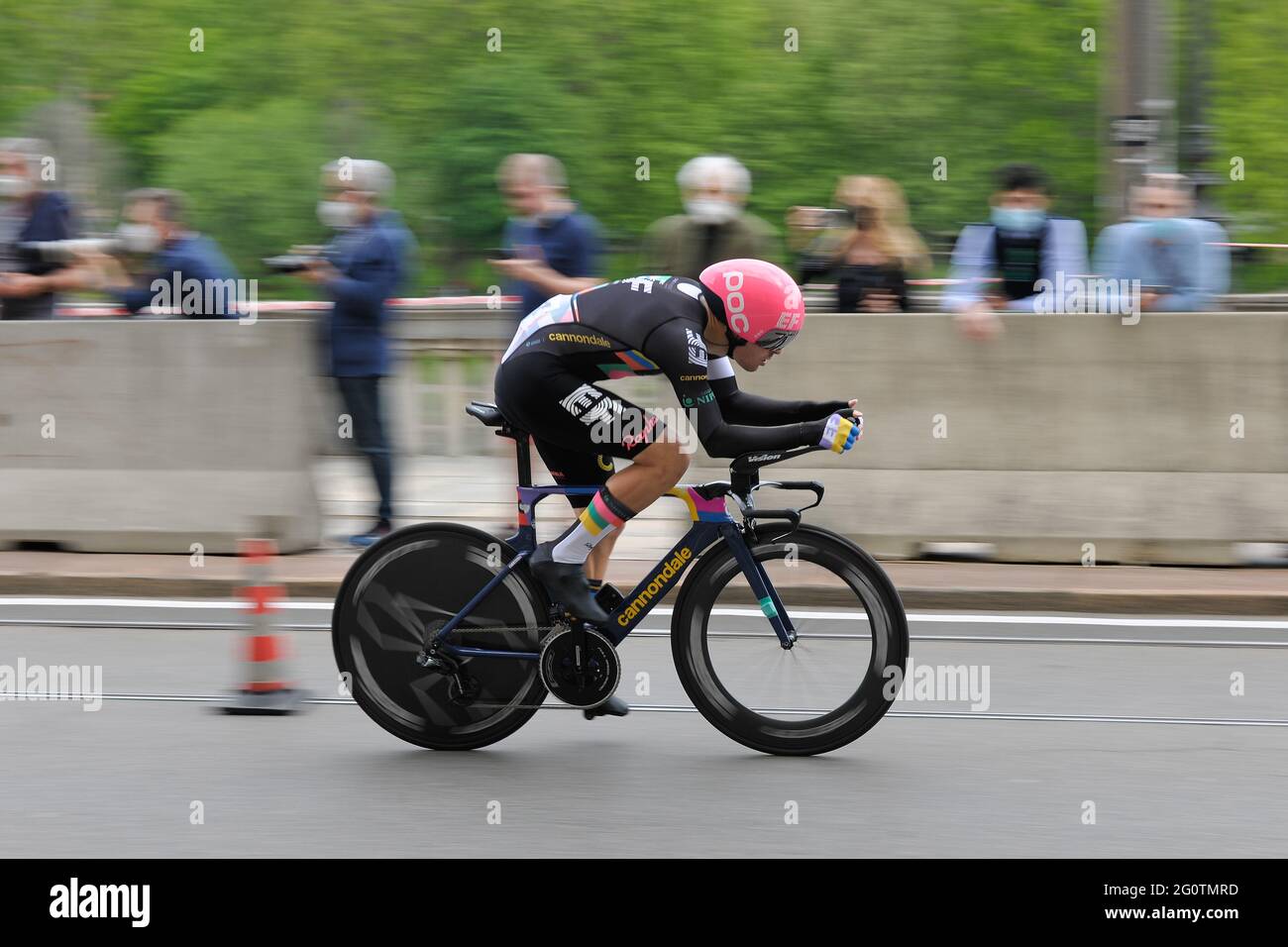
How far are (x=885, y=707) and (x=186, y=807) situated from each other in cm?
224

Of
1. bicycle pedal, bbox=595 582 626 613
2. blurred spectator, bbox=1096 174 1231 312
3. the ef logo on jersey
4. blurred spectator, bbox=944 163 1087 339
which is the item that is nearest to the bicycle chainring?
bicycle pedal, bbox=595 582 626 613

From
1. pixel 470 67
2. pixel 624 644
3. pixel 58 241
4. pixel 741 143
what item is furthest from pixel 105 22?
pixel 624 644

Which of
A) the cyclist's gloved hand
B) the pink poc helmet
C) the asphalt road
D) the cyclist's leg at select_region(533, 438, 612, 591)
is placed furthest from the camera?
the cyclist's leg at select_region(533, 438, 612, 591)

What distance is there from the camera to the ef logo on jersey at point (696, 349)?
5.42 meters

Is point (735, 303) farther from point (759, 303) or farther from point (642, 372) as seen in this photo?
point (642, 372)

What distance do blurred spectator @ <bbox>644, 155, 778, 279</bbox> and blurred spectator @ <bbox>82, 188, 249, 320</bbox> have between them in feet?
8.19

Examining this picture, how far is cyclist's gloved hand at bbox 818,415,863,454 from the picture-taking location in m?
5.38

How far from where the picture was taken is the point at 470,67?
39031mm

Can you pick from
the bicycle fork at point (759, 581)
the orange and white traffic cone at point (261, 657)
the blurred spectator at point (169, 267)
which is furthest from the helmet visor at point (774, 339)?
the blurred spectator at point (169, 267)

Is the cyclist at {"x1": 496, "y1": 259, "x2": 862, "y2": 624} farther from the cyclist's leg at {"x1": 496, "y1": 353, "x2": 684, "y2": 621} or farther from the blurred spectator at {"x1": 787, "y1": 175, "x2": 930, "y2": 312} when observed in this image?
the blurred spectator at {"x1": 787, "y1": 175, "x2": 930, "y2": 312}

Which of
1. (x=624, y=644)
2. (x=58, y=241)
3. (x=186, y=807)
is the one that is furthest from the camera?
(x=58, y=241)

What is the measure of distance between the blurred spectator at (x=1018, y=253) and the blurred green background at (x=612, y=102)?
87.2 feet

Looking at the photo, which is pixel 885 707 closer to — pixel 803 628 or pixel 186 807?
pixel 803 628

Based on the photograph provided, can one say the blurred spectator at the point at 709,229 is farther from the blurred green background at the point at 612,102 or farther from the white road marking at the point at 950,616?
the blurred green background at the point at 612,102
